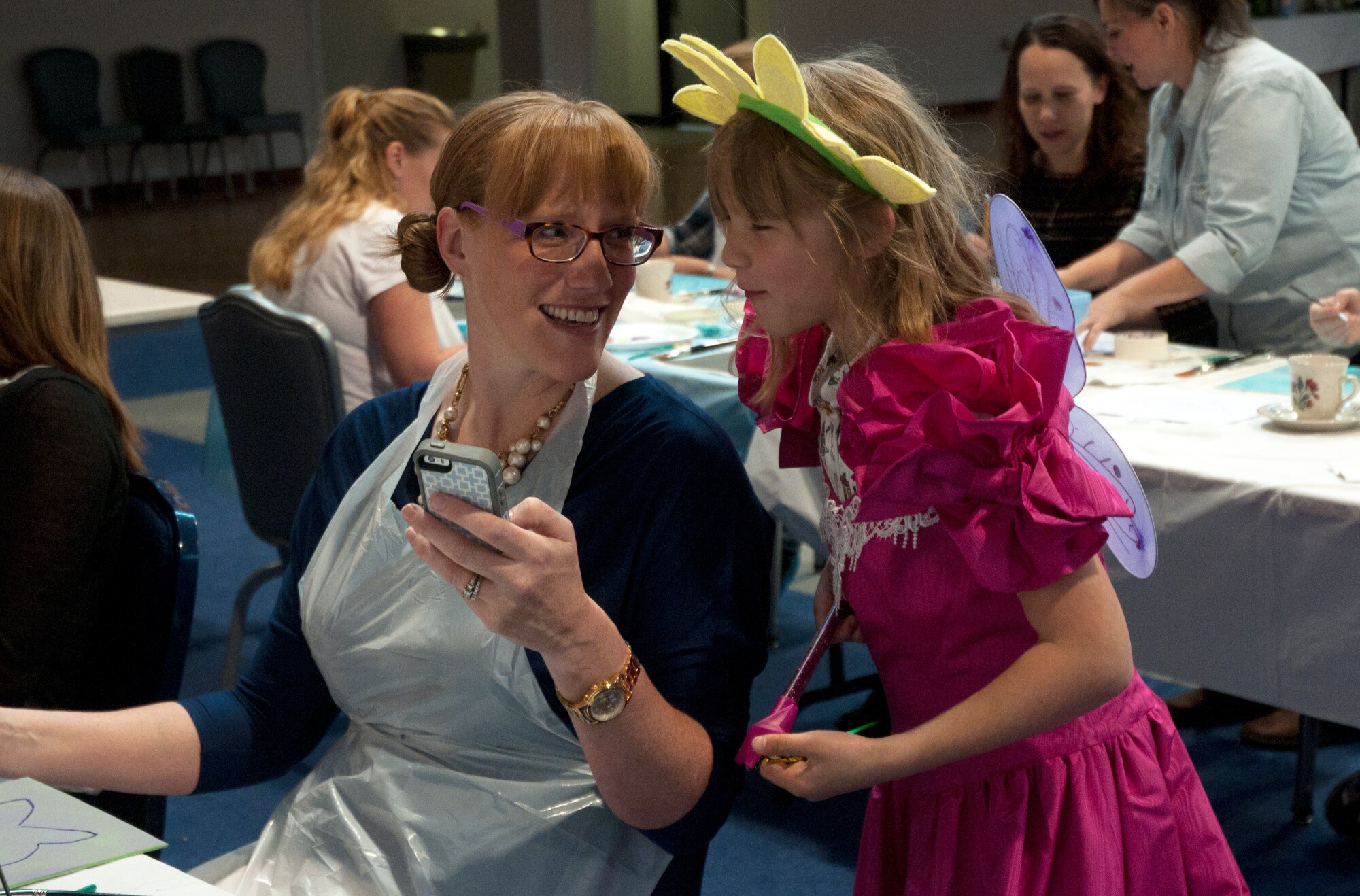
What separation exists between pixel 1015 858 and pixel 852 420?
401 millimetres

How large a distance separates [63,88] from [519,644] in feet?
33.0

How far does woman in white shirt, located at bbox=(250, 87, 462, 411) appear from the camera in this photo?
2824mm

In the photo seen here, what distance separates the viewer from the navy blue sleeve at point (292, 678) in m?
1.32

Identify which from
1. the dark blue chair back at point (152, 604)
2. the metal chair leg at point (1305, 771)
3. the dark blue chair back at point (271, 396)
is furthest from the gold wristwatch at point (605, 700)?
the metal chair leg at point (1305, 771)

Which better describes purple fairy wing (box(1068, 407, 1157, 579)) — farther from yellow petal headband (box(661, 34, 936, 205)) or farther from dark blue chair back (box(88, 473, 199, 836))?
dark blue chair back (box(88, 473, 199, 836))

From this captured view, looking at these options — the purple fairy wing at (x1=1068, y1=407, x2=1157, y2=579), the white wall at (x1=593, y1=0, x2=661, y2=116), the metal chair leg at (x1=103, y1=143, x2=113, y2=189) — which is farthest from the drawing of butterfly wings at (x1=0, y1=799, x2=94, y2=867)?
the metal chair leg at (x1=103, y1=143, x2=113, y2=189)

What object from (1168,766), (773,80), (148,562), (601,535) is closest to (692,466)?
(601,535)

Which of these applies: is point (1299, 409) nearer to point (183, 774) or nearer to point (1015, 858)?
point (1015, 858)

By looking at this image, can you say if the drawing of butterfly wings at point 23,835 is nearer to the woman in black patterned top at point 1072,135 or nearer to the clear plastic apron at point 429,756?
the clear plastic apron at point 429,756

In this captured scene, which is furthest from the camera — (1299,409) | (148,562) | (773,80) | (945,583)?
(1299,409)

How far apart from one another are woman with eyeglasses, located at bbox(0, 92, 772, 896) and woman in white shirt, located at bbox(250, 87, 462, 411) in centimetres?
155

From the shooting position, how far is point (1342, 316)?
7.14ft

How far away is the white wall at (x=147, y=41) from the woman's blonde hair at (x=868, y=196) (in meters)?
9.85

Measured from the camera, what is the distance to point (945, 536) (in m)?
1.14
